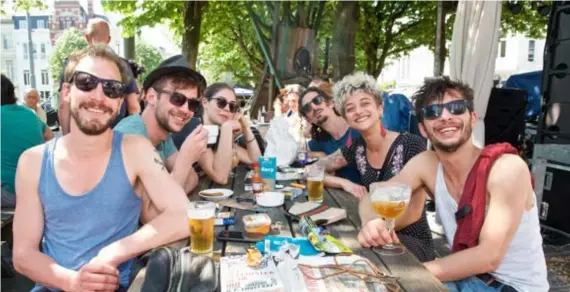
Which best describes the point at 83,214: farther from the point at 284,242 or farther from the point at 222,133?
the point at 222,133

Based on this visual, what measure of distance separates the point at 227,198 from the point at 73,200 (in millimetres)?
1025

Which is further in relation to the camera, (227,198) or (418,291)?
(227,198)

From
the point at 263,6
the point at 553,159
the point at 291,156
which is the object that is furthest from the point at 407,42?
the point at 291,156

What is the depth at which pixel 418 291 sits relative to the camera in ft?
5.24

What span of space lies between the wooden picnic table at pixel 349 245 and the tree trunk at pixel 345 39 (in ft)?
28.7

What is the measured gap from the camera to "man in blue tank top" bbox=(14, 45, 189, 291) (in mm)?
2061

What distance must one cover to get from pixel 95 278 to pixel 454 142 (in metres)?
1.75

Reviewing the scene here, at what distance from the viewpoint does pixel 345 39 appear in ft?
38.6

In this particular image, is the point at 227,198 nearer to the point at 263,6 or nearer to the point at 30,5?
the point at 263,6

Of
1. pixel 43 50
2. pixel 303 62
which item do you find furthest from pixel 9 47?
pixel 303 62

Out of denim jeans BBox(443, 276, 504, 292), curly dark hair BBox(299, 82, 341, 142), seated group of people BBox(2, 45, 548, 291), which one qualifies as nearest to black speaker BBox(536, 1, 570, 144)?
curly dark hair BBox(299, 82, 341, 142)

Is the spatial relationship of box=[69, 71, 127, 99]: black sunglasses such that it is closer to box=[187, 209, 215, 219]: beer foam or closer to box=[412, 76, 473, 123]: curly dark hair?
box=[187, 209, 215, 219]: beer foam

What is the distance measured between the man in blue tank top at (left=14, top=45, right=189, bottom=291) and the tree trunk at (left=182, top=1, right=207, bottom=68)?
11876mm

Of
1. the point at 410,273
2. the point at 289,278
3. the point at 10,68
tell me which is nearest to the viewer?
the point at 289,278
